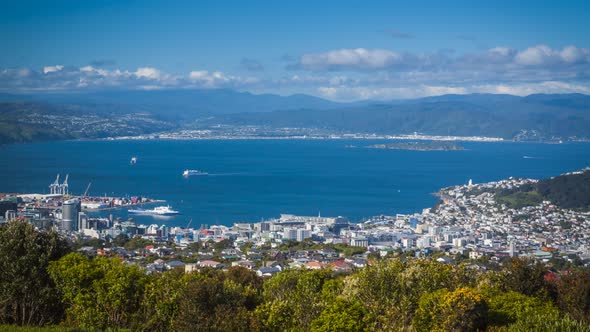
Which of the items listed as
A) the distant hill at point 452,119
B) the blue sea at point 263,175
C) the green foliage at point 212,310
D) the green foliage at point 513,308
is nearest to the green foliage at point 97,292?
the green foliage at point 212,310

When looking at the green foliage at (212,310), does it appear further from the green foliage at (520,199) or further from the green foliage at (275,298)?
the green foliage at (520,199)

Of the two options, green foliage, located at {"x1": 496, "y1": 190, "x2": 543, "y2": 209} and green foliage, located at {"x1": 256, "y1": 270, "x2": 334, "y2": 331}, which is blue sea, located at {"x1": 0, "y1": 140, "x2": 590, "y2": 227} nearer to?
green foliage, located at {"x1": 496, "y1": 190, "x2": 543, "y2": 209}

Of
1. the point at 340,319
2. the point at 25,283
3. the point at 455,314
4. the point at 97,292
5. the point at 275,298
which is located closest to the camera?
the point at 455,314

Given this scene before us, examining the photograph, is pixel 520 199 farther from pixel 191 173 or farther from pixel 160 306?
pixel 160 306

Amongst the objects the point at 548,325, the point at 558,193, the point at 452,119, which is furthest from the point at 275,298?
the point at 452,119

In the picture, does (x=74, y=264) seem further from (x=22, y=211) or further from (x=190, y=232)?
(x=22, y=211)

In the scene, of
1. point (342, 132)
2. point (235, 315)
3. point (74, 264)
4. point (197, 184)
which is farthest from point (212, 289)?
point (342, 132)
